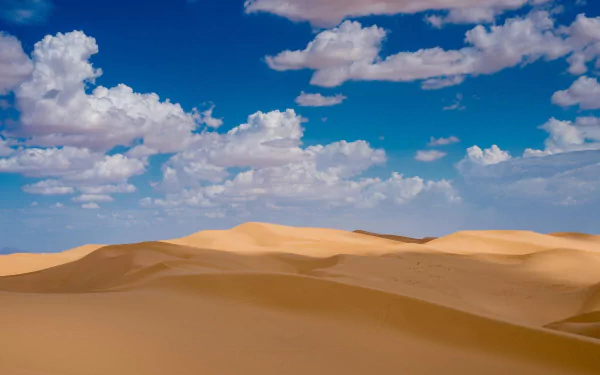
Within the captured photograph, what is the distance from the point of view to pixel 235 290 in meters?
7.02

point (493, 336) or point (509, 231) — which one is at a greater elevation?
point (509, 231)

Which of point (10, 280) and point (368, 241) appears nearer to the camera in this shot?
point (10, 280)

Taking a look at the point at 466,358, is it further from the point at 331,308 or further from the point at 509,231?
the point at 509,231

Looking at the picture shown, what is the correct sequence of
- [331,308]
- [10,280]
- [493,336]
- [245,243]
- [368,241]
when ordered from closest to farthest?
[493,336] → [331,308] → [10,280] → [245,243] → [368,241]

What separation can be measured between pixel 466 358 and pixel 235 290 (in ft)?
10.4

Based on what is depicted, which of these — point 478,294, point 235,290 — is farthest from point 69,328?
point 478,294

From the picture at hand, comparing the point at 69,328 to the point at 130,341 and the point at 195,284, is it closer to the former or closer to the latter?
the point at 130,341

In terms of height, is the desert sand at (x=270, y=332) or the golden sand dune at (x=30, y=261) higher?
the golden sand dune at (x=30, y=261)

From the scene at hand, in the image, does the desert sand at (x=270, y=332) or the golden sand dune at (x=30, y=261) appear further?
the golden sand dune at (x=30, y=261)

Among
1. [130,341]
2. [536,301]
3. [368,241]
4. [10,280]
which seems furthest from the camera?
[368,241]

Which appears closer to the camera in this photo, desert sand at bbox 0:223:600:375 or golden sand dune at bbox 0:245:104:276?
desert sand at bbox 0:223:600:375

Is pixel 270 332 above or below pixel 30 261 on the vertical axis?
below

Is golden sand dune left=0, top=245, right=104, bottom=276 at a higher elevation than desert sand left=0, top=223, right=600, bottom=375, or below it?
higher

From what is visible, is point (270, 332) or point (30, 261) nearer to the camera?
point (270, 332)
